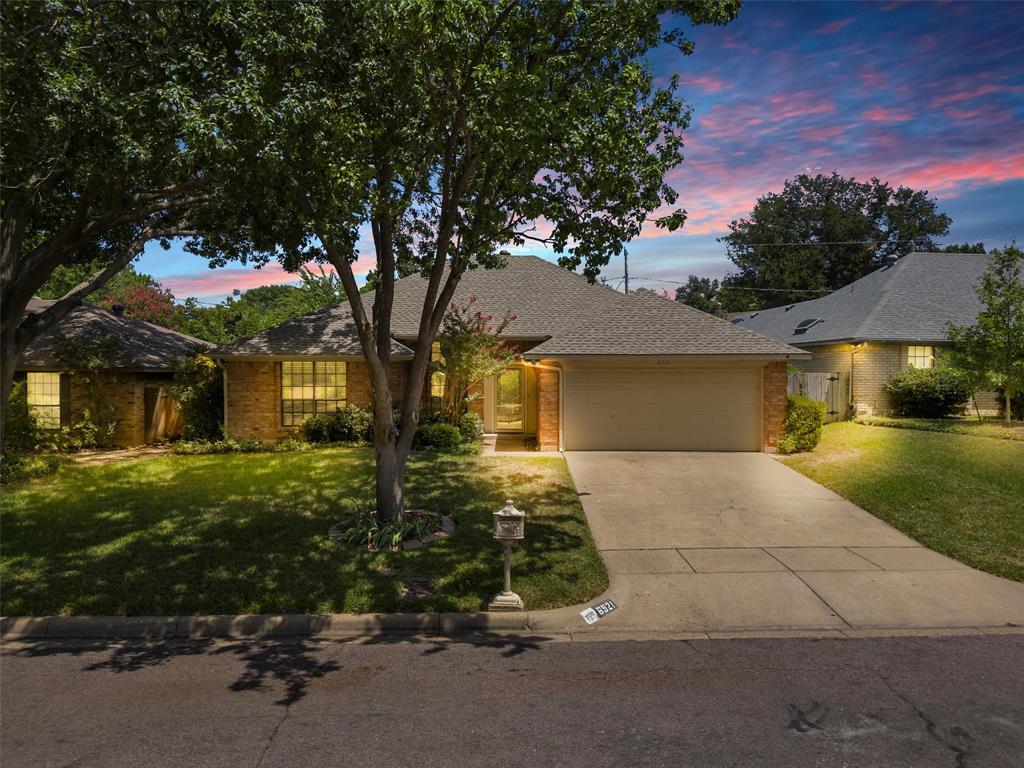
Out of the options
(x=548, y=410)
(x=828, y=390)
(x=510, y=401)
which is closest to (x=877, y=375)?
(x=828, y=390)

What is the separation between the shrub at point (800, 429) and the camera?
15762 millimetres

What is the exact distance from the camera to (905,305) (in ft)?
80.7

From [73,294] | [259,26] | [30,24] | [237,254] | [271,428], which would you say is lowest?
[271,428]

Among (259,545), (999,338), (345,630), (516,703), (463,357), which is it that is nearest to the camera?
(516,703)

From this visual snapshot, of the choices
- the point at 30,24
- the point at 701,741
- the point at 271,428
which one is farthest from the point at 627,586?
the point at 271,428

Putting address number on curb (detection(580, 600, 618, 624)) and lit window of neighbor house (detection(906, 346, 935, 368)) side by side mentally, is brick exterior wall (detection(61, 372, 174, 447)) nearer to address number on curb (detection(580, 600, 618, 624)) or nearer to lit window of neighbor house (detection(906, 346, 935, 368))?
address number on curb (detection(580, 600, 618, 624))

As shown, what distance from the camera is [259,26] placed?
7207 millimetres

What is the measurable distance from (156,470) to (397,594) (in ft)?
32.0

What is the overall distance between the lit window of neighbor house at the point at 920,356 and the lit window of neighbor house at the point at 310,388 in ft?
66.2

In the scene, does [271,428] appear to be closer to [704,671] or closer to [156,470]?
[156,470]

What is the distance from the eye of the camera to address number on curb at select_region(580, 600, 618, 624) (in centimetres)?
651

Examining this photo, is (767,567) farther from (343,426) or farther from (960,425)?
(960,425)

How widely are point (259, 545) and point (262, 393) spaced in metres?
9.80

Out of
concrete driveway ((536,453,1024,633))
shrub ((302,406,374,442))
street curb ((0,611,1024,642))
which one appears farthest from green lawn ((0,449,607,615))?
shrub ((302,406,374,442))
